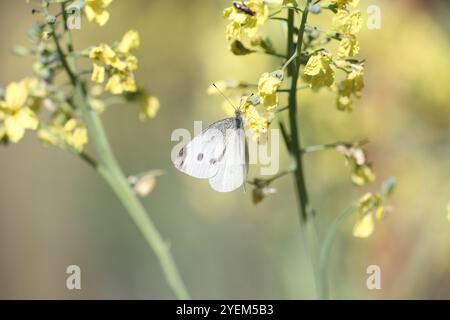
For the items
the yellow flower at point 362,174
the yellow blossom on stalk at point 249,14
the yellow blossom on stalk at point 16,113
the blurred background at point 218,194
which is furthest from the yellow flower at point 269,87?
the blurred background at point 218,194

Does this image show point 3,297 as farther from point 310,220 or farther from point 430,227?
point 310,220

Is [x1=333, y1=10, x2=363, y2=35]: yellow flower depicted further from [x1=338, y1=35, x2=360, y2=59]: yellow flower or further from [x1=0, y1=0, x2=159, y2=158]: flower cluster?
[x1=0, y1=0, x2=159, y2=158]: flower cluster

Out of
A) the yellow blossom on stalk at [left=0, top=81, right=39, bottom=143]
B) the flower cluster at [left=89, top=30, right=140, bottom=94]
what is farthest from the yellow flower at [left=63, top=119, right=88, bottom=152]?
the flower cluster at [left=89, top=30, right=140, bottom=94]

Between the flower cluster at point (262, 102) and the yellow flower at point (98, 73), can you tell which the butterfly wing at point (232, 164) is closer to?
the flower cluster at point (262, 102)

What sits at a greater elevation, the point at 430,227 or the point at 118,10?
the point at 118,10

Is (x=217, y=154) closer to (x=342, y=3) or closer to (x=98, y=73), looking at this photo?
(x=98, y=73)

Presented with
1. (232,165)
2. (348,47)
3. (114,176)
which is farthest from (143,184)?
(348,47)
